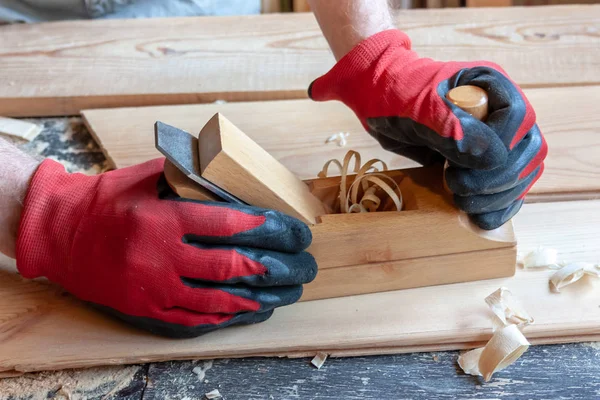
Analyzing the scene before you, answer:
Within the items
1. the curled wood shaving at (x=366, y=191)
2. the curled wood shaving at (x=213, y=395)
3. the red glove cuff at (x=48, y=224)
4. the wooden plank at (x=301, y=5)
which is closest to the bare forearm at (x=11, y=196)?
the red glove cuff at (x=48, y=224)

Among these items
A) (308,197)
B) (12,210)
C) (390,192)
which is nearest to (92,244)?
(12,210)

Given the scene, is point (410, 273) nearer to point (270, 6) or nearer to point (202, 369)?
point (202, 369)

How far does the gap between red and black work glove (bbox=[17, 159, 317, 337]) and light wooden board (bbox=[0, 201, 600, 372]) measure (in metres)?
0.04

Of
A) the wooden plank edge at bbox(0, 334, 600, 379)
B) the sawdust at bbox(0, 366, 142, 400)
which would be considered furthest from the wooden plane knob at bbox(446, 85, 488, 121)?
the sawdust at bbox(0, 366, 142, 400)

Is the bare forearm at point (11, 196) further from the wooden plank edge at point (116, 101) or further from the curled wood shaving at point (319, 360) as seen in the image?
the curled wood shaving at point (319, 360)

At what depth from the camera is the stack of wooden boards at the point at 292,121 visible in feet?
3.67

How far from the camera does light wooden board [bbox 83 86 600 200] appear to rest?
4.62 feet

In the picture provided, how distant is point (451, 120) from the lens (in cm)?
97

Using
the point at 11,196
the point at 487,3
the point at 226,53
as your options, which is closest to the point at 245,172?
the point at 11,196

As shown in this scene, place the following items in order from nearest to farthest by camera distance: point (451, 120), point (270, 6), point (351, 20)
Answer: point (451, 120) → point (351, 20) → point (270, 6)

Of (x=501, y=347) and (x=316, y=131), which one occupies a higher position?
(x=316, y=131)

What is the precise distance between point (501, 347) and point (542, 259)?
0.25 m

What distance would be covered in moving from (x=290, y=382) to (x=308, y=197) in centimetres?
33

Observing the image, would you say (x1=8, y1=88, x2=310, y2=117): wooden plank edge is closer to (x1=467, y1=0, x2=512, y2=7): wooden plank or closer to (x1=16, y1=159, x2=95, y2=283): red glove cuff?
(x1=16, y1=159, x2=95, y2=283): red glove cuff
